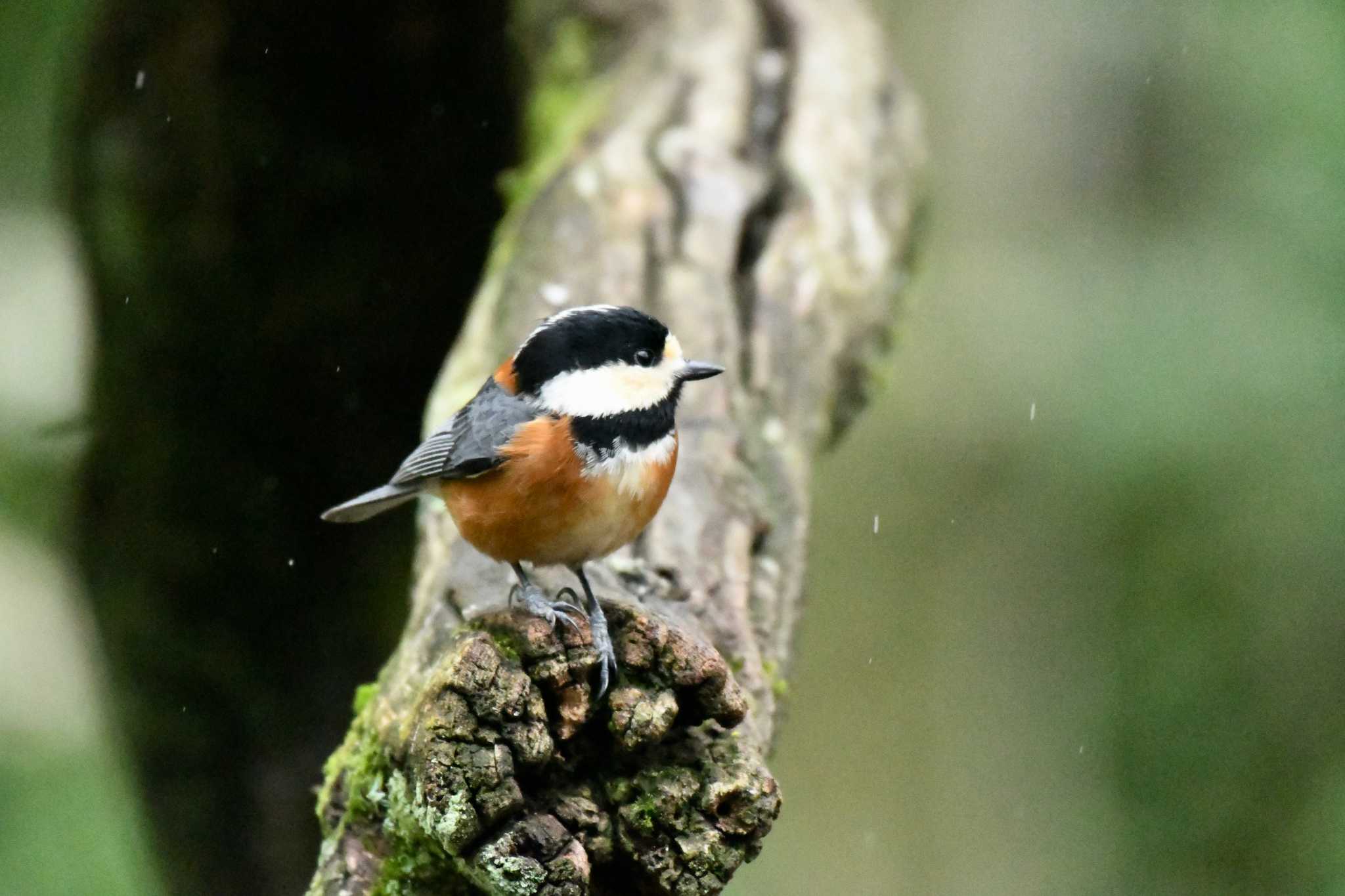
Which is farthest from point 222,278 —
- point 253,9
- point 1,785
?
point 1,785

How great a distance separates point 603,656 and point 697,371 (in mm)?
730

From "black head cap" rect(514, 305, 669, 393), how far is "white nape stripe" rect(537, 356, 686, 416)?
0.01 metres

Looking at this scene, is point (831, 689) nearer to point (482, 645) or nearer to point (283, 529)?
point (283, 529)

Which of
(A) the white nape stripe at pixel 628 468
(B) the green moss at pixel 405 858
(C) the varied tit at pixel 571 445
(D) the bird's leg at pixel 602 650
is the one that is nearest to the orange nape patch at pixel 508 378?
(C) the varied tit at pixel 571 445

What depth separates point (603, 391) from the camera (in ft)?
7.32

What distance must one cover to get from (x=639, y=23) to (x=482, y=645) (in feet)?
9.35

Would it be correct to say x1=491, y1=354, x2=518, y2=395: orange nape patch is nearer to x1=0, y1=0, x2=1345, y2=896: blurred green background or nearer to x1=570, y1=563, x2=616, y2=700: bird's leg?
x1=570, y1=563, x2=616, y2=700: bird's leg

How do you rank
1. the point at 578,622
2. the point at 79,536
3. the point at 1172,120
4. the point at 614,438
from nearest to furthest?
the point at 578,622 < the point at 614,438 < the point at 79,536 < the point at 1172,120

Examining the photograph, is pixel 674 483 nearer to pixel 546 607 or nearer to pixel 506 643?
pixel 546 607

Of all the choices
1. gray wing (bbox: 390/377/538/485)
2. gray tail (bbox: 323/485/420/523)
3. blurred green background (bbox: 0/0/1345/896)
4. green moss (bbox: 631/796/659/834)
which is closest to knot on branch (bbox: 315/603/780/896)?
green moss (bbox: 631/796/659/834)

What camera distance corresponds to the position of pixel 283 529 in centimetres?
421

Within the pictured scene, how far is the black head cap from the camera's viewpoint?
2.21 metres

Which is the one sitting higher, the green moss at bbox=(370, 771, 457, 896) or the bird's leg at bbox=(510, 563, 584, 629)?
the bird's leg at bbox=(510, 563, 584, 629)

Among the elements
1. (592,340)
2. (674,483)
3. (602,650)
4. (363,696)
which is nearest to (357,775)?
(363,696)
